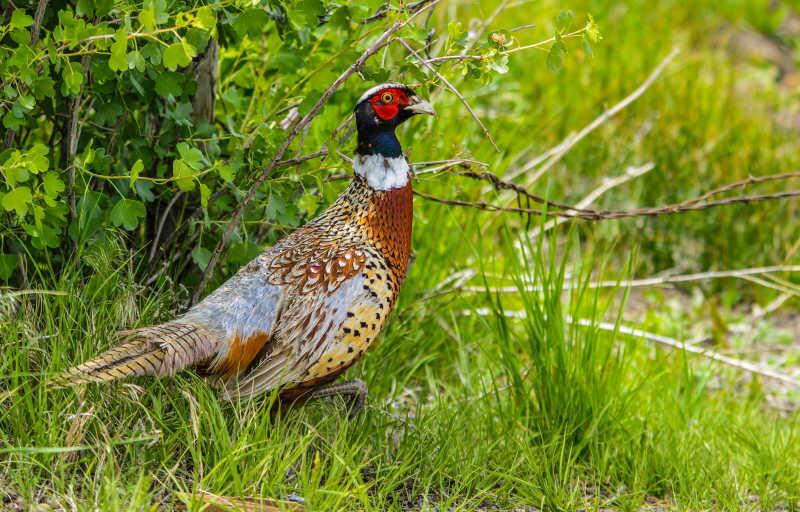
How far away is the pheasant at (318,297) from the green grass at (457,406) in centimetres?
13

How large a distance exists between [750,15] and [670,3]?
0.98 metres

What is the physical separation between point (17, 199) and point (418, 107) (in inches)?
49.1

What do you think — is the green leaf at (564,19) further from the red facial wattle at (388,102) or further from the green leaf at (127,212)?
the green leaf at (127,212)

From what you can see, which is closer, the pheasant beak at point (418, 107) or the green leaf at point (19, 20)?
the green leaf at point (19, 20)

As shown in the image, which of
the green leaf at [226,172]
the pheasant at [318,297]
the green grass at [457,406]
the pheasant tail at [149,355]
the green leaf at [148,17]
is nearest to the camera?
the green leaf at [148,17]

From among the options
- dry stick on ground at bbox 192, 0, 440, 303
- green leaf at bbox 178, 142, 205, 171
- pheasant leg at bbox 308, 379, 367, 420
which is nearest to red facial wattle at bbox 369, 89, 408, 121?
dry stick on ground at bbox 192, 0, 440, 303

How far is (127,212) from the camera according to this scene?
3.38 m

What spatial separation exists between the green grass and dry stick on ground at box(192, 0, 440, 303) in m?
0.20

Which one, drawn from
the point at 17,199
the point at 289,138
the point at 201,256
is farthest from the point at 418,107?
the point at 17,199

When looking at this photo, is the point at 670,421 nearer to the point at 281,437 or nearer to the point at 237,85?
the point at 281,437

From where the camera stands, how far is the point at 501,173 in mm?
5379

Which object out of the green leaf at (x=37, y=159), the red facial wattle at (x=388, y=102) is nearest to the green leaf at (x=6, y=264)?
the green leaf at (x=37, y=159)

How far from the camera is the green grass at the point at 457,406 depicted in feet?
10.0

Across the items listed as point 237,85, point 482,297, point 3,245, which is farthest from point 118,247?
point 482,297
